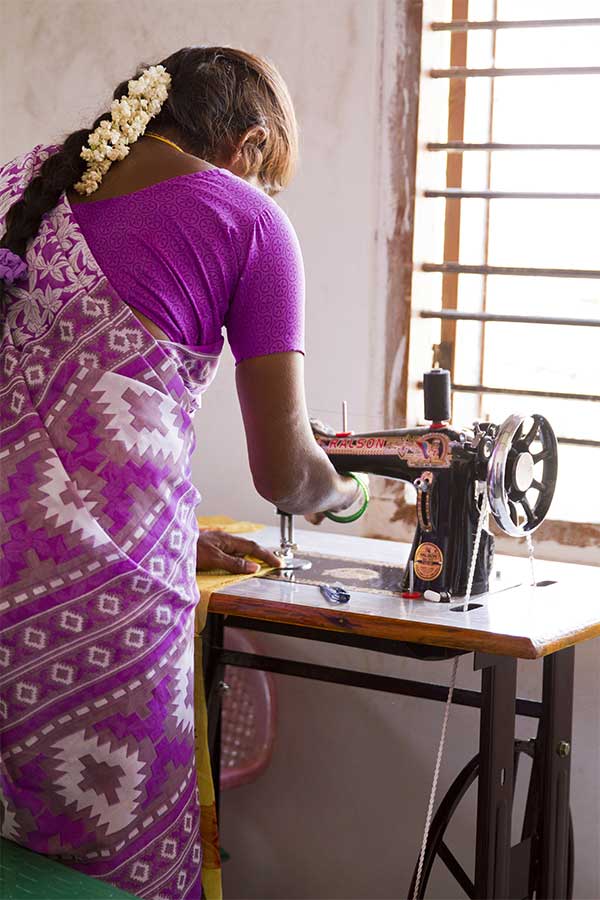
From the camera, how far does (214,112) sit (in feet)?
5.89

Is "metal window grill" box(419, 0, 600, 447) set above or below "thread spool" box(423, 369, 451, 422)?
above

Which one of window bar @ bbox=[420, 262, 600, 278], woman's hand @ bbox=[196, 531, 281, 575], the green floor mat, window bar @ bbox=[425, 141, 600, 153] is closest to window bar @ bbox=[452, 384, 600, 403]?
window bar @ bbox=[420, 262, 600, 278]

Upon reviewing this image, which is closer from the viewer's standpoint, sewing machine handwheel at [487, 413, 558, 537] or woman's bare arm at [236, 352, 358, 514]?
woman's bare arm at [236, 352, 358, 514]

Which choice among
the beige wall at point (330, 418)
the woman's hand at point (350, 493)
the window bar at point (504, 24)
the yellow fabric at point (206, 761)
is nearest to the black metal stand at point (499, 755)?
the yellow fabric at point (206, 761)

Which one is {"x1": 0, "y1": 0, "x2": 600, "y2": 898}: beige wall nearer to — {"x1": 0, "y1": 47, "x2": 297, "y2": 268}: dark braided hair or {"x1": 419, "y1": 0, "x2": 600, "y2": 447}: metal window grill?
{"x1": 419, "y1": 0, "x2": 600, "y2": 447}: metal window grill

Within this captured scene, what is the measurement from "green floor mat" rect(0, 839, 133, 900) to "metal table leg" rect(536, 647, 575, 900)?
2.99 feet

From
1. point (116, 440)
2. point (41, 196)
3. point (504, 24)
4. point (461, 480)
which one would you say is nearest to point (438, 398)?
point (461, 480)

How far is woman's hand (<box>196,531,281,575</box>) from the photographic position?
2164 mm

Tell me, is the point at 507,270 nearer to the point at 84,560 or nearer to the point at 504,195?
the point at 504,195

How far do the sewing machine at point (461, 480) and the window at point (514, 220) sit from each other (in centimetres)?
69

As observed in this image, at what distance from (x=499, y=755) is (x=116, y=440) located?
2.70 feet

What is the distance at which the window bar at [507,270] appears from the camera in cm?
262

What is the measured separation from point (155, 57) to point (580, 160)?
118 cm

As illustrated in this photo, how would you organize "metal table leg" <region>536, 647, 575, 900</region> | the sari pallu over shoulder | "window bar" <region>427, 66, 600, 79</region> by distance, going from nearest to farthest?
the sari pallu over shoulder → "metal table leg" <region>536, 647, 575, 900</region> → "window bar" <region>427, 66, 600, 79</region>
